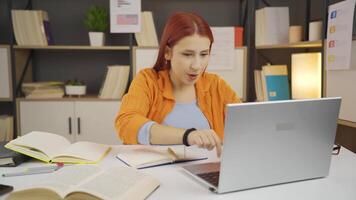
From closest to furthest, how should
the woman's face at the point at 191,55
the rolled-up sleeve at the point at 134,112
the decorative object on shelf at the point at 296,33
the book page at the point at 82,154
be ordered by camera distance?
the book page at the point at 82,154 → the rolled-up sleeve at the point at 134,112 → the woman's face at the point at 191,55 → the decorative object on shelf at the point at 296,33

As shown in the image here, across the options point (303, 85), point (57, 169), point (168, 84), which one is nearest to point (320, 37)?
point (303, 85)

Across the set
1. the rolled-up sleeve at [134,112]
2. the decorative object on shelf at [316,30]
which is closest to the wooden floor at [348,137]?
the decorative object on shelf at [316,30]

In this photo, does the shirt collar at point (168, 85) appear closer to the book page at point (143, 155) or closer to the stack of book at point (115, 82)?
the book page at point (143, 155)

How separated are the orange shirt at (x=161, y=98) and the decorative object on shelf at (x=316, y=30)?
0.68 meters

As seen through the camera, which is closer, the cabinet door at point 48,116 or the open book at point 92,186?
the open book at point 92,186

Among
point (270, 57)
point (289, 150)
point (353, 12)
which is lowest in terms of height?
point (289, 150)

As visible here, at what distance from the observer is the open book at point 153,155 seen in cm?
108

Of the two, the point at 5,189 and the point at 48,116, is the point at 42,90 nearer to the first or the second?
the point at 48,116

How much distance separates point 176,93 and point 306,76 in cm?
88

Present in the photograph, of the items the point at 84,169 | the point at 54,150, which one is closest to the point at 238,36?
the point at 54,150

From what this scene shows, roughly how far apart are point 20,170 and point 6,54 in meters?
1.54

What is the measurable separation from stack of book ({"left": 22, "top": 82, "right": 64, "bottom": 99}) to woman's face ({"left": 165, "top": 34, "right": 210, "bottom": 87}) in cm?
130

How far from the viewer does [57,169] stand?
1.03 metres

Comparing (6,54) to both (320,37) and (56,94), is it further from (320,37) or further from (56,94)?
(320,37)
